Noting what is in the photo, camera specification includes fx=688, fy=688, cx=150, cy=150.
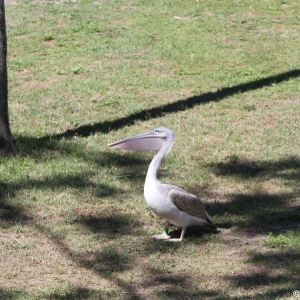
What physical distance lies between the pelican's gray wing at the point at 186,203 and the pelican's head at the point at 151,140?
505 millimetres

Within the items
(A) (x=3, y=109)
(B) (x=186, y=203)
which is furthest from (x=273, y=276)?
(A) (x=3, y=109)

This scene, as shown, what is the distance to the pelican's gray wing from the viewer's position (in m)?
6.48

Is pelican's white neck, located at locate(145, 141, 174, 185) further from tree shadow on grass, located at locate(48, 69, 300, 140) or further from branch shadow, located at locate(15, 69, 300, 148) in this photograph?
tree shadow on grass, located at locate(48, 69, 300, 140)

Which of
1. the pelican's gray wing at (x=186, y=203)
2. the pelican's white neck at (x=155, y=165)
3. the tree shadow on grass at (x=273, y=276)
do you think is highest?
the pelican's white neck at (x=155, y=165)

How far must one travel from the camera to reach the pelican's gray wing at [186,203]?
6.48 m

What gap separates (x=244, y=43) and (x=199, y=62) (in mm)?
1570

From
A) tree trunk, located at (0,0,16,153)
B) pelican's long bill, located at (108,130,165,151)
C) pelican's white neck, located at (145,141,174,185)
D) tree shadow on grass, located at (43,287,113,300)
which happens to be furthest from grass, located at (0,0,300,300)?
pelican's long bill, located at (108,130,165,151)

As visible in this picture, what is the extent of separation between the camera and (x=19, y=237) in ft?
21.6

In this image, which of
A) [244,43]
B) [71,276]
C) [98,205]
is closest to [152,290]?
[71,276]

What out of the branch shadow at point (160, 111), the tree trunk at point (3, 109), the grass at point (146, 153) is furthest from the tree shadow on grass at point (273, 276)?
the branch shadow at point (160, 111)

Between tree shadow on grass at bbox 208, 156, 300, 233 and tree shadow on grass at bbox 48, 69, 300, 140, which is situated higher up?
tree shadow on grass at bbox 208, 156, 300, 233

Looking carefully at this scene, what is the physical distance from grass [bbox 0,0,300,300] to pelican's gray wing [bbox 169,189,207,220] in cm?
30

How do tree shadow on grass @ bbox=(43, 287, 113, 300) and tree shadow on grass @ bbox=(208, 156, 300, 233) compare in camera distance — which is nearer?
tree shadow on grass @ bbox=(43, 287, 113, 300)

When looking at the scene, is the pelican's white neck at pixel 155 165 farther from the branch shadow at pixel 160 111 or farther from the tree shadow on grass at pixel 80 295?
the branch shadow at pixel 160 111
